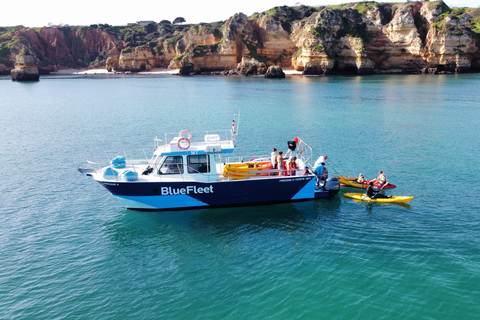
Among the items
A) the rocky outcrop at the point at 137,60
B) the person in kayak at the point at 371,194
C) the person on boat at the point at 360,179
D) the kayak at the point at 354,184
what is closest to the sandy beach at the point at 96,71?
the rocky outcrop at the point at 137,60

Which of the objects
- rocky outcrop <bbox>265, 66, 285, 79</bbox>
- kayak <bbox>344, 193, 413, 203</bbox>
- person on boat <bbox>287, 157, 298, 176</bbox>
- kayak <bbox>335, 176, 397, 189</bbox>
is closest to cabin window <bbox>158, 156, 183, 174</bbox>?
person on boat <bbox>287, 157, 298, 176</bbox>

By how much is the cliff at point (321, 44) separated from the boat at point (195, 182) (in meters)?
84.7

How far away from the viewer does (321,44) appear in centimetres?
9681

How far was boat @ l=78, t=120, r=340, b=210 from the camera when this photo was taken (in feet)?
62.1

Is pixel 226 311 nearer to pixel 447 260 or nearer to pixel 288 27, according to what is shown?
pixel 447 260

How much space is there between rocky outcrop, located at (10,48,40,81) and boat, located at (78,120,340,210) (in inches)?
4118

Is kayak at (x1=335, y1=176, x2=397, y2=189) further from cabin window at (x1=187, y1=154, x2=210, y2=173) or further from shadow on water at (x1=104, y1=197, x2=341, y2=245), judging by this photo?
cabin window at (x1=187, y1=154, x2=210, y2=173)

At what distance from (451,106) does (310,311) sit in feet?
155

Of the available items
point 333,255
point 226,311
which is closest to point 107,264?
point 226,311

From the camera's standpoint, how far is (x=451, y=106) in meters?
49.2

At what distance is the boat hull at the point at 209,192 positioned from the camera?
18906 millimetres

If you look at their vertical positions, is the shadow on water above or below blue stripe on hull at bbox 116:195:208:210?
below

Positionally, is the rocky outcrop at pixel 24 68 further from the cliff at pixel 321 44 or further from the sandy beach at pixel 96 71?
the sandy beach at pixel 96 71

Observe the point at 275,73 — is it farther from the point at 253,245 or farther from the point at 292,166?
the point at 253,245
